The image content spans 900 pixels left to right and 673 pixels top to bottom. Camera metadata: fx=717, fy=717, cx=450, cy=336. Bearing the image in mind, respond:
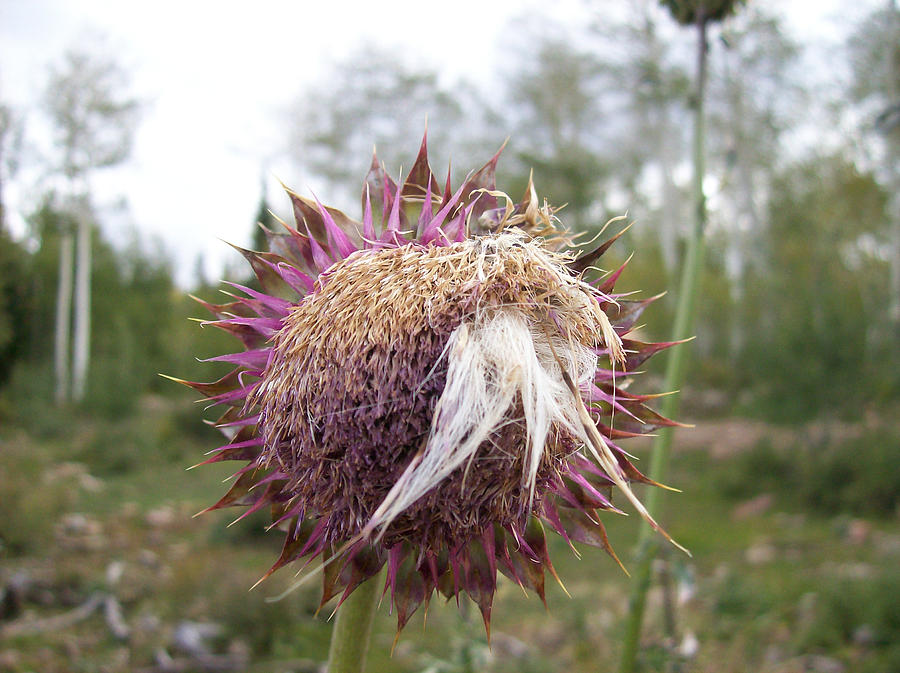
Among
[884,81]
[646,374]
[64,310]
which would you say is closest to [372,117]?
[64,310]

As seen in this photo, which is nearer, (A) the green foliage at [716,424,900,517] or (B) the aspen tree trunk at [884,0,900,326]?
(B) the aspen tree trunk at [884,0,900,326]

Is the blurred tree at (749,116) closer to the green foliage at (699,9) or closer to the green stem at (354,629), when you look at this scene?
the green foliage at (699,9)

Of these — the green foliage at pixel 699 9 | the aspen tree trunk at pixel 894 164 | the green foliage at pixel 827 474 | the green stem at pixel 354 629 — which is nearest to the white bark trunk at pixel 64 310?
the green foliage at pixel 827 474

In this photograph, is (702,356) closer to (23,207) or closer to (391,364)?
(23,207)

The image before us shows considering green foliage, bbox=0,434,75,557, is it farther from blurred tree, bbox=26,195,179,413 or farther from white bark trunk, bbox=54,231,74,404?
white bark trunk, bbox=54,231,74,404

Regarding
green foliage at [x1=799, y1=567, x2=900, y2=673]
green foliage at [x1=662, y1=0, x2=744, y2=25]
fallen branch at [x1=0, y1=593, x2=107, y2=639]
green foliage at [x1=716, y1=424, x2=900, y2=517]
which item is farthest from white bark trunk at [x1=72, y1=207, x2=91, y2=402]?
green foliage at [x1=662, y1=0, x2=744, y2=25]

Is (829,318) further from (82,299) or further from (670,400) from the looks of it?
(82,299)
